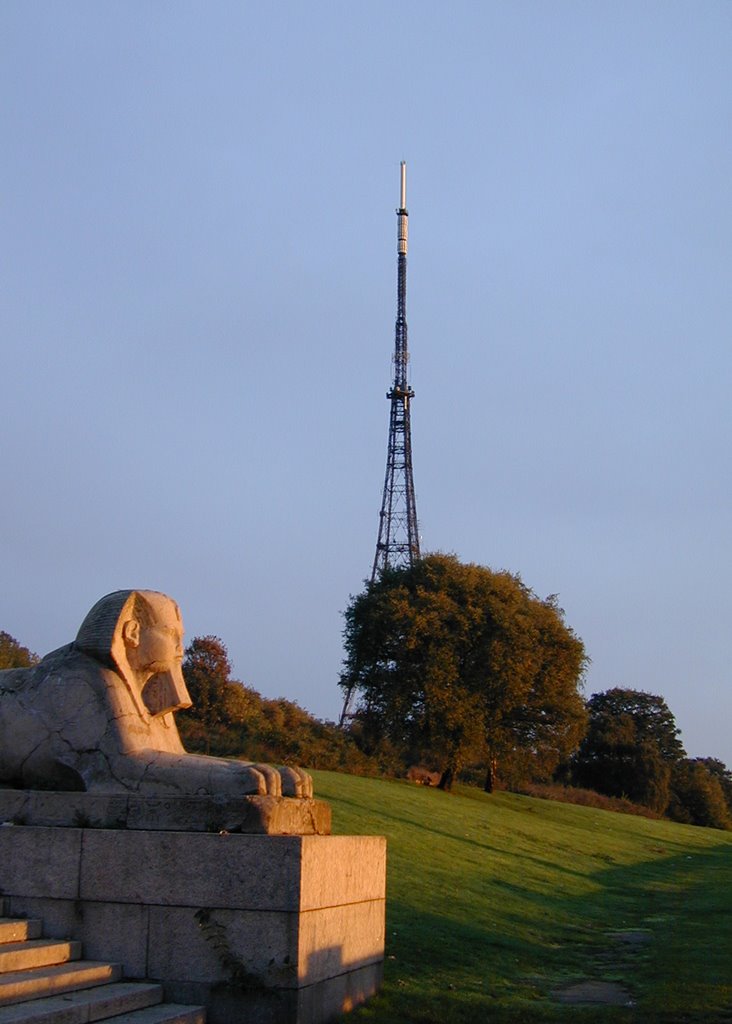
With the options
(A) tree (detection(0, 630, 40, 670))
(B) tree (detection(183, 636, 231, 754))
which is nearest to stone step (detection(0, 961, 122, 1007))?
(A) tree (detection(0, 630, 40, 670))

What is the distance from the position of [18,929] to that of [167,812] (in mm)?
1131

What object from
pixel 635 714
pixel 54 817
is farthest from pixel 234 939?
pixel 635 714

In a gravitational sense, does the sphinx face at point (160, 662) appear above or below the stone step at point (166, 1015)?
above

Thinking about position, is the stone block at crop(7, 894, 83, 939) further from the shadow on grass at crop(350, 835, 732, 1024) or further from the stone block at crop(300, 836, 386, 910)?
the shadow on grass at crop(350, 835, 732, 1024)

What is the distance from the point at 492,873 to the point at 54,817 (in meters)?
12.8

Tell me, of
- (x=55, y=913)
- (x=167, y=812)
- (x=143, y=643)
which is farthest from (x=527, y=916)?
(x=55, y=913)

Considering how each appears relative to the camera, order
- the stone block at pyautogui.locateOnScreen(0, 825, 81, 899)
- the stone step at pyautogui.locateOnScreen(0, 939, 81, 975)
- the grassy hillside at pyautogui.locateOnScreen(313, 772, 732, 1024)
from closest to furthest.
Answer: the stone step at pyautogui.locateOnScreen(0, 939, 81, 975), the stone block at pyautogui.locateOnScreen(0, 825, 81, 899), the grassy hillside at pyautogui.locateOnScreen(313, 772, 732, 1024)

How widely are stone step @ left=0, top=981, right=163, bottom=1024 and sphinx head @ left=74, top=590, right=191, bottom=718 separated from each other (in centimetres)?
200

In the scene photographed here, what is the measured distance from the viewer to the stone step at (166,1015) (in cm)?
645

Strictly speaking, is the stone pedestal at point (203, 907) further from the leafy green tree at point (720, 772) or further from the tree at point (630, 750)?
the leafy green tree at point (720, 772)

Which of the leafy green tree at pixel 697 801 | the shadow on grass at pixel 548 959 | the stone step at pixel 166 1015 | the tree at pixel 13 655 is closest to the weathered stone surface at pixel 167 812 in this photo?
the stone step at pixel 166 1015

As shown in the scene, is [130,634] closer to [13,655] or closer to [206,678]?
[13,655]

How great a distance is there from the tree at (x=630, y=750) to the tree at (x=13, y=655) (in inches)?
1512

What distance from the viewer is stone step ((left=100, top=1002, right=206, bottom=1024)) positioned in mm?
6445
